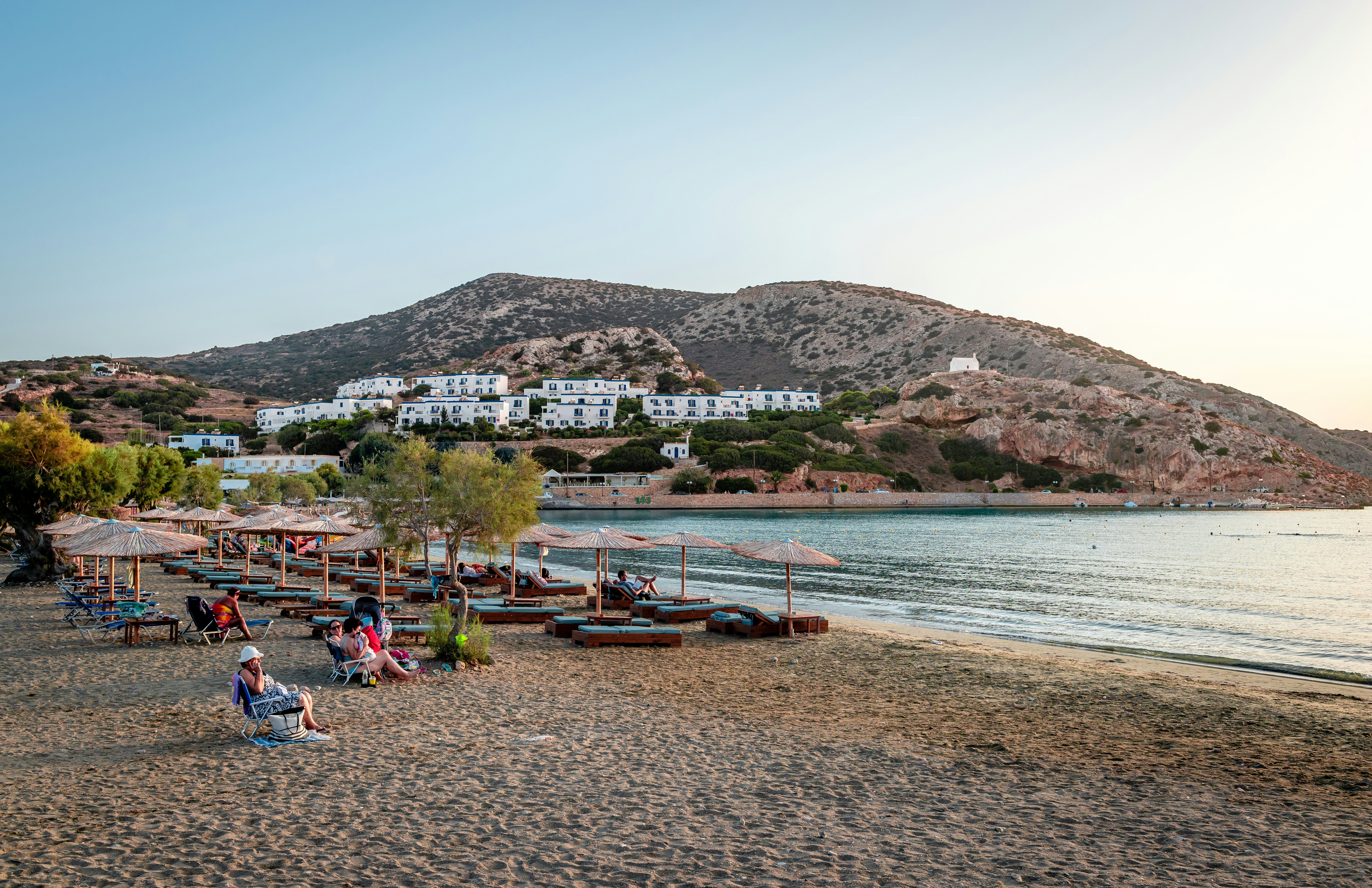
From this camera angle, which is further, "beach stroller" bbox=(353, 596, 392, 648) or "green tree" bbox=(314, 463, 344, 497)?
"green tree" bbox=(314, 463, 344, 497)

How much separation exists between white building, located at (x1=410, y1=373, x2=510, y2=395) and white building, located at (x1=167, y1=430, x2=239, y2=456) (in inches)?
1090

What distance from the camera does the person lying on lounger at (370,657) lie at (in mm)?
10211

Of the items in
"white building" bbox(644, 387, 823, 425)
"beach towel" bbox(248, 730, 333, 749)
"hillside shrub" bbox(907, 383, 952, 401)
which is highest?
"hillside shrub" bbox(907, 383, 952, 401)

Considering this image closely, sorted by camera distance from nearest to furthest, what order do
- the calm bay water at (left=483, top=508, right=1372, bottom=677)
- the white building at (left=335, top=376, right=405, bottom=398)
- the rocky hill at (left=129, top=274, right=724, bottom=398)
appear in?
the calm bay water at (left=483, top=508, right=1372, bottom=677), the white building at (left=335, top=376, right=405, bottom=398), the rocky hill at (left=129, top=274, right=724, bottom=398)

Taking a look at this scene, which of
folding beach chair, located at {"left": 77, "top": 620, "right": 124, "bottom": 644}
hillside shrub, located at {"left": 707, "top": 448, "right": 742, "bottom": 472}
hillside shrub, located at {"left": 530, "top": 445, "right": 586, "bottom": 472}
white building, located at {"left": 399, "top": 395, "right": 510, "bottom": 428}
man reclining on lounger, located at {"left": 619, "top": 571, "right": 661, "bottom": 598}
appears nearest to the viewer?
folding beach chair, located at {"left": 77, "top": 620, "right": 124, "bottom": 644}

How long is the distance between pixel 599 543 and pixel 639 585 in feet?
13.8

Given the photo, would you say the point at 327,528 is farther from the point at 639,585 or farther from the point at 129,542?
the point at 639,585

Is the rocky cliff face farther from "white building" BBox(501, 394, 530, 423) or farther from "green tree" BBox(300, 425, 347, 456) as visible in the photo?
"green tree" BBox(300, 425, 347, 456)

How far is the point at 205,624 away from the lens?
1271cm

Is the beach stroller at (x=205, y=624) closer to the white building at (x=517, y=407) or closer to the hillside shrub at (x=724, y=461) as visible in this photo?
the hillside shrub at (x=724, y=461)

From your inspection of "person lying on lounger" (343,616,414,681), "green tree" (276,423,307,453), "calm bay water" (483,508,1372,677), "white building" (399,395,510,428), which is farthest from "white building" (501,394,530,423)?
"person lying on lounger" (343,616,414,681)

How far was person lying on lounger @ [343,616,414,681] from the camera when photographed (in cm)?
1021

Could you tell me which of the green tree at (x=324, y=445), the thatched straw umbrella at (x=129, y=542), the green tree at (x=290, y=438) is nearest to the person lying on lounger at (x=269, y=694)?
the thatched straw umbrella at (x=129, y=542)

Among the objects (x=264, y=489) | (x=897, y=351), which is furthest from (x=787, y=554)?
(x=897, y=351)
